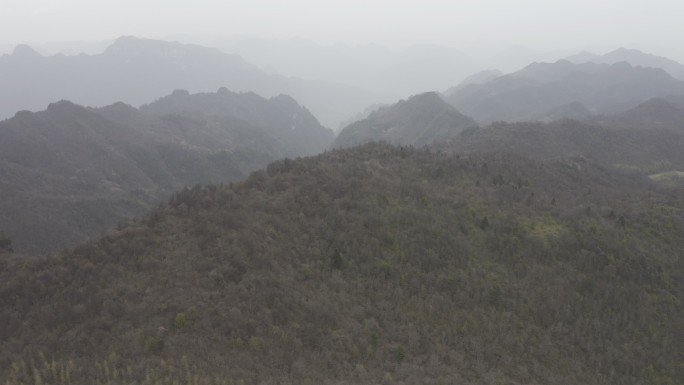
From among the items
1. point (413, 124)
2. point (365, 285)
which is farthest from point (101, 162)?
point (413, 124)

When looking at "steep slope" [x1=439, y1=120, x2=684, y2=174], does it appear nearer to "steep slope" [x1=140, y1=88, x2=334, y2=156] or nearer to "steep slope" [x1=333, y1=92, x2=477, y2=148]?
"steep slope" [x1=333, y1=92, x2=477, y2=148]

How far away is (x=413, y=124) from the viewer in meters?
137

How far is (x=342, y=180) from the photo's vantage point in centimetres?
3319

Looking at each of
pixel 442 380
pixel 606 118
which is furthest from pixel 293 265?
pixel 606 118

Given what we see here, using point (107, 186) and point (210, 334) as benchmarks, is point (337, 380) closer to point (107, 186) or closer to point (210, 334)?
point (210, 334)

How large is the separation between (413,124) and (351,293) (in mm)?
119163

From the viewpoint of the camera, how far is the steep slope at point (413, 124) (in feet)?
402

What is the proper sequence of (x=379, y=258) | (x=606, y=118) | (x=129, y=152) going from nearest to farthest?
(x=379, y=258) → (x=129, y=152) → (x=606, y=118)

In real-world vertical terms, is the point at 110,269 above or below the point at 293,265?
above

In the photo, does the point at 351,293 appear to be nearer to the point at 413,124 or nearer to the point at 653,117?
the point at 653,117

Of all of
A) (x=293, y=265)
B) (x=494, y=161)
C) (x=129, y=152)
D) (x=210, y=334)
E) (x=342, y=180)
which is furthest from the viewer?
(x=129, y=152)

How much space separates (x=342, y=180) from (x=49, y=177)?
6100cm

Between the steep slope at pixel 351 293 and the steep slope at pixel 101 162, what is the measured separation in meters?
36.8

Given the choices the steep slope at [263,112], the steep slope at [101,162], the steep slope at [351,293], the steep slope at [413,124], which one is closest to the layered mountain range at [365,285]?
the steep slope at [351,293]
